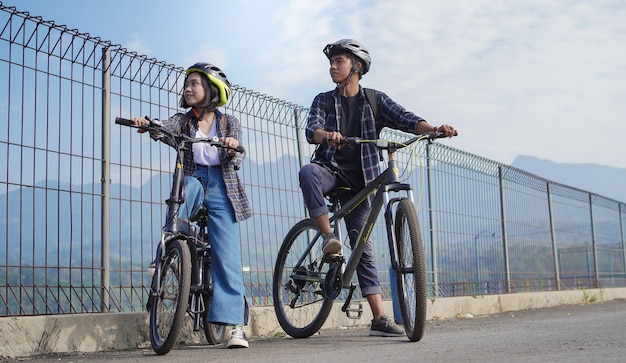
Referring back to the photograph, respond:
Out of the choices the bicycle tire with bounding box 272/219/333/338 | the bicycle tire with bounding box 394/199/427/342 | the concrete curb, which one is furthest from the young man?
the concrete curb

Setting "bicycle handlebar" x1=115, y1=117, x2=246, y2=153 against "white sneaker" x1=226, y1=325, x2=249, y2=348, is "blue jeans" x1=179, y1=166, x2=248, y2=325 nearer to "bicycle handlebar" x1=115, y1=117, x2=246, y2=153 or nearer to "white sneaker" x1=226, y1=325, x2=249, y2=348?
"white sneaker" x1=226, y1=325, x2=249, y2=348

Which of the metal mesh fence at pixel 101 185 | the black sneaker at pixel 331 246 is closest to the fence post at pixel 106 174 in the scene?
the metal mesh fence at pixel 101 185

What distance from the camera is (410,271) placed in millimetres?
5164

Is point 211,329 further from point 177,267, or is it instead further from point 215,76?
point 215,76

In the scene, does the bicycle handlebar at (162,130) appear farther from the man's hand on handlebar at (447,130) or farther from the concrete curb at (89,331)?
the man's hand on handlebar at (447,130)

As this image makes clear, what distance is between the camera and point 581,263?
16.3m

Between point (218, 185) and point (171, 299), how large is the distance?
798 millimetres

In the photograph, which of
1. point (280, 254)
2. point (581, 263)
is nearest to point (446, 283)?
point (280, 254)

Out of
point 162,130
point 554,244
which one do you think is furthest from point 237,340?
point 554,244

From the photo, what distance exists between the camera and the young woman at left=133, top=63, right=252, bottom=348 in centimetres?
538

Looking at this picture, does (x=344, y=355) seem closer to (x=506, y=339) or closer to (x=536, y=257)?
(x=506, y=339)

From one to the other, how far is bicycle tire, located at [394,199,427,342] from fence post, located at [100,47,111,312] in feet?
6.31

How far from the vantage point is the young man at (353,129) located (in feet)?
19.7

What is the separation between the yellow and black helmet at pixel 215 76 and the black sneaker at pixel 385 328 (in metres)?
1.85
